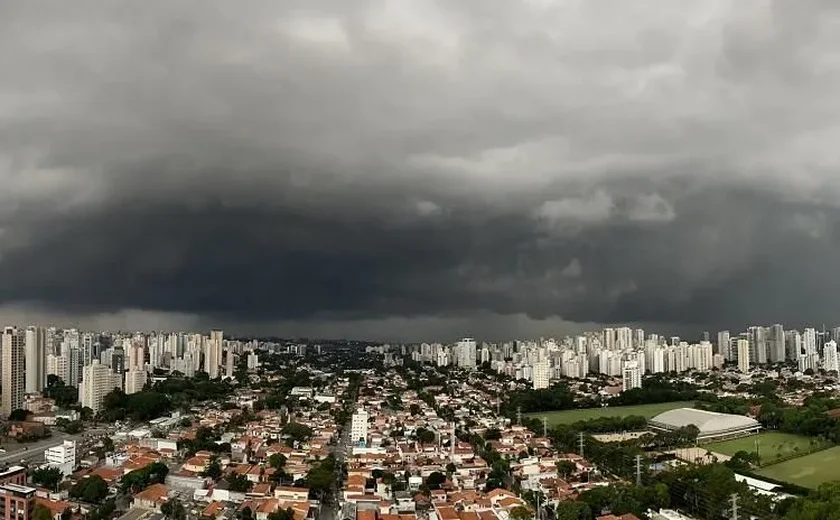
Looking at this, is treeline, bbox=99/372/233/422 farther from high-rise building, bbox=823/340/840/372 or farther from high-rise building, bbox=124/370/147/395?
high-rise building, bbox=823/340/840/372

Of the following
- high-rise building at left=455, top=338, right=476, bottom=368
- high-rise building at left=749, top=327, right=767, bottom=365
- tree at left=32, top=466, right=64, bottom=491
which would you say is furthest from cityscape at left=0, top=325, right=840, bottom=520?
high-rise building at left=455, top=338, right=476, bottom=368

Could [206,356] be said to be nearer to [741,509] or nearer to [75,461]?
[75,461]

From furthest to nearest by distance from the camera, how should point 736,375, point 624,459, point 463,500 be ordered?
Answer: point 736,375
point 624,459
point 463,500

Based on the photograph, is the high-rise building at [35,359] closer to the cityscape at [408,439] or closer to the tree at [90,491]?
the cityscape at [408,439]

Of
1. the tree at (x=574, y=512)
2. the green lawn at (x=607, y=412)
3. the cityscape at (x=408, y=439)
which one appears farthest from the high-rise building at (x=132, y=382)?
the tree at (x=574, y=512)

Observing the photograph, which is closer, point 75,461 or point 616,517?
point 616,517

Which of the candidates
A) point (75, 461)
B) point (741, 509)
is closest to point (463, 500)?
point (741, 509)
